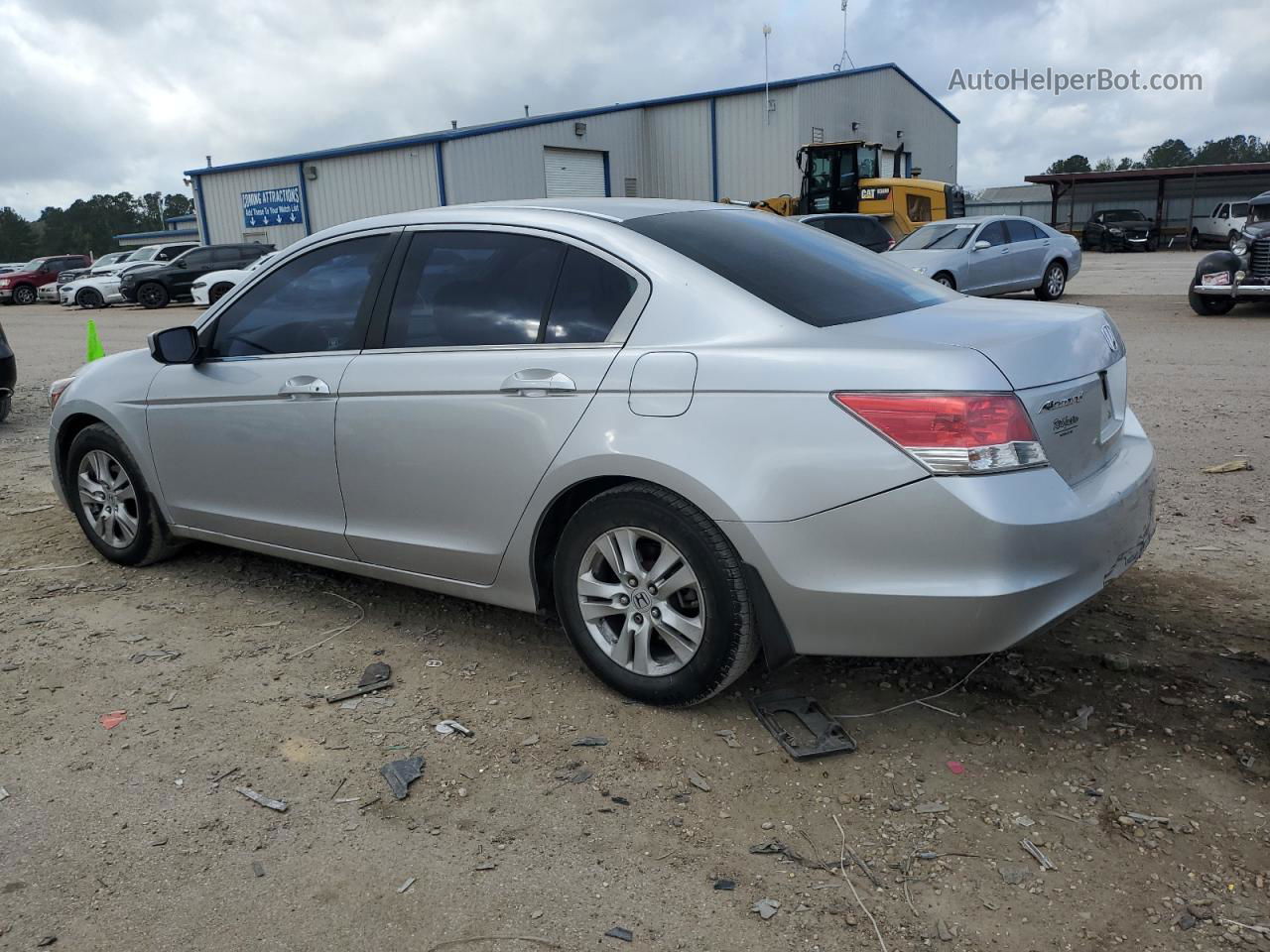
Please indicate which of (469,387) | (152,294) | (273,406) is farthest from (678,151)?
(469,387)

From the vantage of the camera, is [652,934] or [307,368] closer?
[652,934]

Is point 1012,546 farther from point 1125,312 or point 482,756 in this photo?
point 1125,312

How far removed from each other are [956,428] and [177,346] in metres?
3.31

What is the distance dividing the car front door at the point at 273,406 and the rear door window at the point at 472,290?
19 centimetres

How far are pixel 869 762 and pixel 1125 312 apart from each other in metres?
14.7

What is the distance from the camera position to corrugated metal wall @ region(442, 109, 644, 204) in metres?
30.8

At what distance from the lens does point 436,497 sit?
3691mm

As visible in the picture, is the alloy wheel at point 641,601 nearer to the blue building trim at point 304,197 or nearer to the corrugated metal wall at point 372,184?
the corrugated metal wall at point 372,184

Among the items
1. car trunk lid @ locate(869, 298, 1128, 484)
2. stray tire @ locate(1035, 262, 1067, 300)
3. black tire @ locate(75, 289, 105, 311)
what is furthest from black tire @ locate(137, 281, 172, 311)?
car trunk lid @ locate(869, 298, 1128, 484)

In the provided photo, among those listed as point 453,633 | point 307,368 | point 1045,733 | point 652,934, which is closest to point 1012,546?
point 1045,733

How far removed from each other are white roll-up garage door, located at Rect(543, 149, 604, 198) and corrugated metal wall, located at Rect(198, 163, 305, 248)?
8.74m

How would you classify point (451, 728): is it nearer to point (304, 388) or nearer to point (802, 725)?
point (802, 725)

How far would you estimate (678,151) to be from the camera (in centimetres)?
3606

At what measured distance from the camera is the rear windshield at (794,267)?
3.29 meters
